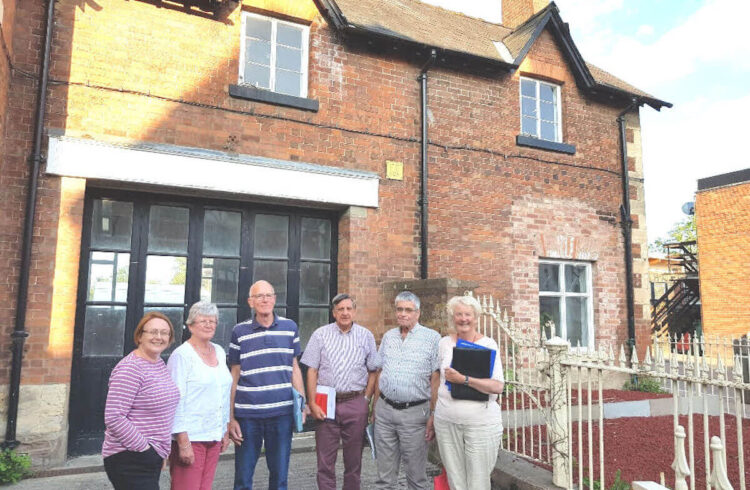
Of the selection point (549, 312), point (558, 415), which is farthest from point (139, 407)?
point (549, 312)

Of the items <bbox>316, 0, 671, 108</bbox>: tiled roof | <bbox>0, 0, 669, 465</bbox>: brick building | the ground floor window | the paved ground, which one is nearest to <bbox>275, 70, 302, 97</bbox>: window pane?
<bbox>0, 0, 669, 465</bbox>: brick building

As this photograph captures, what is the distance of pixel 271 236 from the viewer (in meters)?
6.67

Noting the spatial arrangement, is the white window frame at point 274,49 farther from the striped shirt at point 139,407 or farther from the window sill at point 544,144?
the striped shirt at point 139,407

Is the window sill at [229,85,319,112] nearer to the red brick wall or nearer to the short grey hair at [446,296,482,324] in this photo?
the red brick wall

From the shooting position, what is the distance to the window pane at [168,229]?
6086 millimetres

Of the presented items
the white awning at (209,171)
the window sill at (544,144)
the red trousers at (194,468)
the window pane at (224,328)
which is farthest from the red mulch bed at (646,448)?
the window sill at (544,144)

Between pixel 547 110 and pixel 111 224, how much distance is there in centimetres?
714

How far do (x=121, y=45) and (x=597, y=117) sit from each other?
25.3 ft

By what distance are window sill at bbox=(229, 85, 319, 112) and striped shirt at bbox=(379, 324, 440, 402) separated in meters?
3.84

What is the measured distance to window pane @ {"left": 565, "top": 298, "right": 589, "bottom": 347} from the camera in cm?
854

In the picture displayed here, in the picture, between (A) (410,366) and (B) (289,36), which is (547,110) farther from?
(A) (410,366)

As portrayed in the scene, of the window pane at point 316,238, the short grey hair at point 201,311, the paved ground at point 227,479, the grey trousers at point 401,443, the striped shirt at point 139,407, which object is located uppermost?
the window pane at point 316,238

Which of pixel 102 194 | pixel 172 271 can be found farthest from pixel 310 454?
pixel 102 194

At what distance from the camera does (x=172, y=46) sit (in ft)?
20.0
